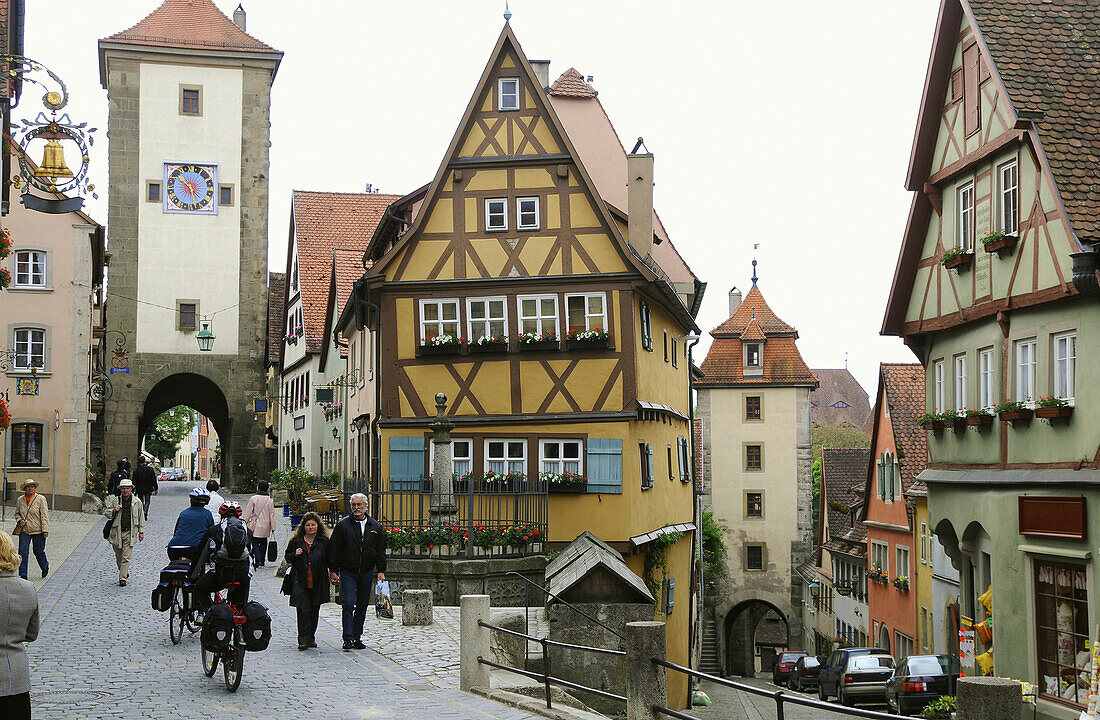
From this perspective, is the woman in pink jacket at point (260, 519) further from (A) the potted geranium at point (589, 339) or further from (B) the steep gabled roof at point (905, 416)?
(B) the steep gabled roof at point (905, 416)

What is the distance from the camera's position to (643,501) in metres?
26.1

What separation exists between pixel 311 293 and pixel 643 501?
2549 cm

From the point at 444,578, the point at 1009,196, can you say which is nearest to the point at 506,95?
the point at 444,578

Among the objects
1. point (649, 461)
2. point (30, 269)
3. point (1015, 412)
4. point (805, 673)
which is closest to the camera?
point (1015, 412)

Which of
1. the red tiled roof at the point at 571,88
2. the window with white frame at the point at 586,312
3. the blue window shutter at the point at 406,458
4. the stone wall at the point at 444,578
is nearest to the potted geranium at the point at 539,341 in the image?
the window with white frame at the point at 586,312

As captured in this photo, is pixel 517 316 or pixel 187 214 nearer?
pixel 517 316

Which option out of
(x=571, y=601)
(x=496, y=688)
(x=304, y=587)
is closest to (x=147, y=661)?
(x=304, y=587)

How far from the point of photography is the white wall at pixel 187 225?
5188 cm

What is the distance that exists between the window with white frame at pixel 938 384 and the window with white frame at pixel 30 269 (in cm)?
2660

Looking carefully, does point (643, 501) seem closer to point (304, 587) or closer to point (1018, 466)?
point (1018, 466)

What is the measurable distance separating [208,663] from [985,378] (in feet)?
43.9

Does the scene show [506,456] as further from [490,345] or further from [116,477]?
[116,477]

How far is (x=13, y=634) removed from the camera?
7.64 metres

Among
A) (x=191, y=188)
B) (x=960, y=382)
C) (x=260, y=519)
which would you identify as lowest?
(x=260, y=519)
